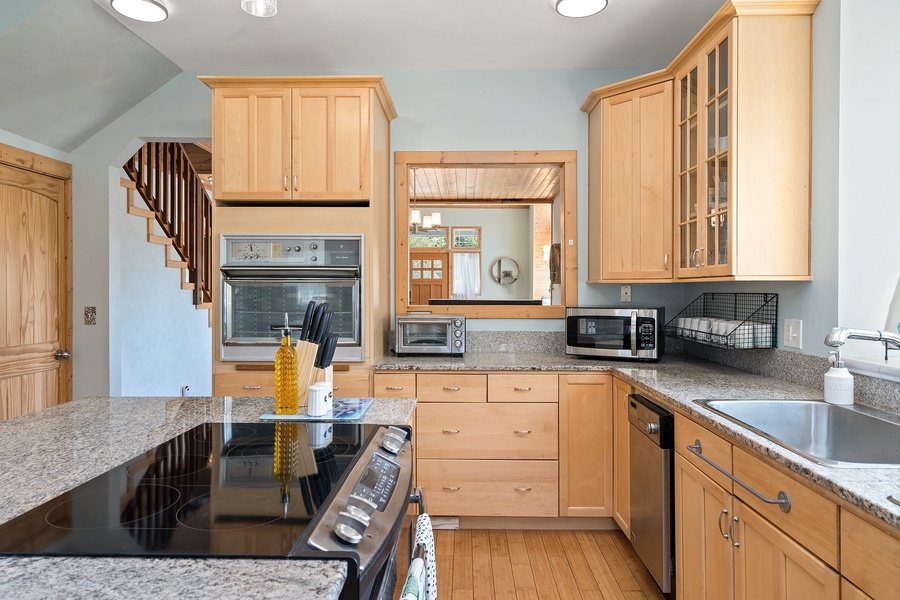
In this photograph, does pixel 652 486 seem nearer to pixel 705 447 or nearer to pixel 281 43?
pixel 705 447

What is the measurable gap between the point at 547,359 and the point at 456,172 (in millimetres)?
1418

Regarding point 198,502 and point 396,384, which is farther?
point 396,384

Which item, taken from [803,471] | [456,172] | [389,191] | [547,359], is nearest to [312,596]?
[803,471]

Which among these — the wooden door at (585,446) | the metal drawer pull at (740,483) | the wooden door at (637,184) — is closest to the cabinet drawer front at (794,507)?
the metal drawer pull at (740,483)

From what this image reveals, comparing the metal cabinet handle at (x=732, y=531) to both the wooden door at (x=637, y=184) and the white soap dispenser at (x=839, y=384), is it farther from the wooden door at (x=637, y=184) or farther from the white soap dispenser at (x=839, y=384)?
the wooden door at (x=637, y=184)

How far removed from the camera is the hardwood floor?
222 cm

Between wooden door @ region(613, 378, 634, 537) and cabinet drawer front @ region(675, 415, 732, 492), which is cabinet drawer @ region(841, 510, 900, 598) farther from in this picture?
wooden door @ region(613, 378, 634, 537)

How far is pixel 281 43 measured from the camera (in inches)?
116

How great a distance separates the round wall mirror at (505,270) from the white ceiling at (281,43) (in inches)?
62.6

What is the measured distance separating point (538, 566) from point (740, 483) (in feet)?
4.15

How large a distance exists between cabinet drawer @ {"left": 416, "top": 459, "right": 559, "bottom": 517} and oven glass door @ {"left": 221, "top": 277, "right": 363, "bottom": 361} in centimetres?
75

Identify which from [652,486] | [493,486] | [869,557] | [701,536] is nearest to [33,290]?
[493,486]

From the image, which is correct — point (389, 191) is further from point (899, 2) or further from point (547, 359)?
point (899, 2)

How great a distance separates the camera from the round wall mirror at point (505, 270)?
431 cm
